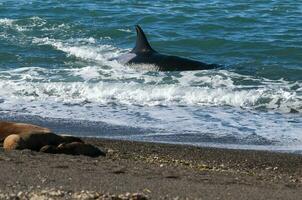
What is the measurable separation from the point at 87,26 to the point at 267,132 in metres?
13.2

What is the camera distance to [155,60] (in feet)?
58.6

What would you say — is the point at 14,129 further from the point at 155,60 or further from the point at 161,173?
the point at 155,60

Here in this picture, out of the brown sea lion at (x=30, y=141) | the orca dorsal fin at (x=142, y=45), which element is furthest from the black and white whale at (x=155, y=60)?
the brown sea lion at (x=30, y=141)

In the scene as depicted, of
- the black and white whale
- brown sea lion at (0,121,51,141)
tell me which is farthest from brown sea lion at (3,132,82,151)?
the black and white whale

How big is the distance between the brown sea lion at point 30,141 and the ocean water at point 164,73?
233 centimetres

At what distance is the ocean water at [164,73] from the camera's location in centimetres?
1228

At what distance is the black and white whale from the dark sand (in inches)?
286

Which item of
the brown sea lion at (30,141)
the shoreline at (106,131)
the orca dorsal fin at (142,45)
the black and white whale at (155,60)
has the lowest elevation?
the shoreline at (106,131)

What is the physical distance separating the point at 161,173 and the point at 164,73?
9.47m

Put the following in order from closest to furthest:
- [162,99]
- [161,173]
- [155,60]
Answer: [161,173]
[162,99]
[155,60]

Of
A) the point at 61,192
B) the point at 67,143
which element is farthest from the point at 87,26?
the point at 61,192

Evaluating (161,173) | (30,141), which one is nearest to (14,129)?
(30,141)

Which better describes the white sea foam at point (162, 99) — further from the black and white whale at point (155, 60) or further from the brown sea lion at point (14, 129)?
the brown sea lion at point (14, 129)

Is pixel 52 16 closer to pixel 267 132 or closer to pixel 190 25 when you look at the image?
pixel 190 25
